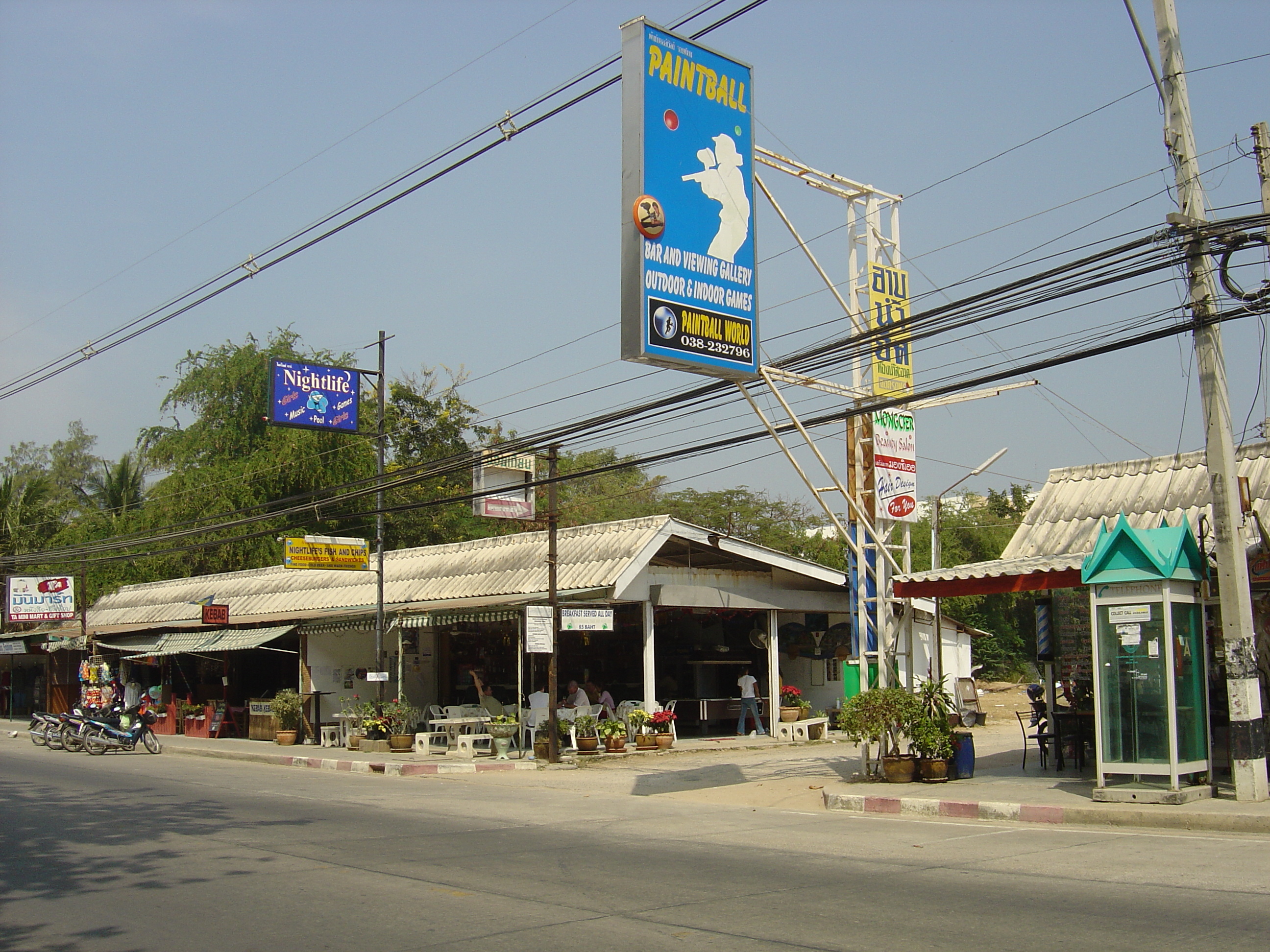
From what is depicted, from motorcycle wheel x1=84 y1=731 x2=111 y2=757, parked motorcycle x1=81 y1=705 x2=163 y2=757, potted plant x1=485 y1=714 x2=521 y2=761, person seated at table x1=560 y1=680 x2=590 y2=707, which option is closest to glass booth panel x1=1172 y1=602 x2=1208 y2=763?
person seated at table x1=560 y1=680 x2=590 y2=707

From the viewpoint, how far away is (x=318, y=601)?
105 feet

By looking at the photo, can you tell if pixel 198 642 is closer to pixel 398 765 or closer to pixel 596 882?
pixel 398 765

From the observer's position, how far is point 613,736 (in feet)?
72.8

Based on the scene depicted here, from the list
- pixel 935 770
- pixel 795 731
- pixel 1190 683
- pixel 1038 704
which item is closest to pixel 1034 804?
pixel 1190 683

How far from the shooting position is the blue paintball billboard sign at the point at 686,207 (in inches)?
490

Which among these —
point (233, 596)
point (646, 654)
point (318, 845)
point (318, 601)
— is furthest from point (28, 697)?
point (318, 845)

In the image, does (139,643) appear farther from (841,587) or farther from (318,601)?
(841,587)

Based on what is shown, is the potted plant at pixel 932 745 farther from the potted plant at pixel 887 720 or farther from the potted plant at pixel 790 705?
the potted plant at pixel 790 705

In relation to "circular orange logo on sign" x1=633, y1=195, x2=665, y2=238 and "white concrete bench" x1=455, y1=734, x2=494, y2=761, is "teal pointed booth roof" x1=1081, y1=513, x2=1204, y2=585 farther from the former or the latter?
"white concrete bench" x1=455, y1=734, x2=494, y2=761

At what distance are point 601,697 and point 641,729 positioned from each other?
81.2 inches

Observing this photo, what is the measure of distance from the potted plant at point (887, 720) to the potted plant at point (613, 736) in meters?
7.49

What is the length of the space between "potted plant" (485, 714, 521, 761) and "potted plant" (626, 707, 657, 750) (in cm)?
233

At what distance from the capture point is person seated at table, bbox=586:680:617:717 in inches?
958

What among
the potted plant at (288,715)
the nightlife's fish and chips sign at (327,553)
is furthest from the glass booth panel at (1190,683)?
the potted plant at (288,715)
